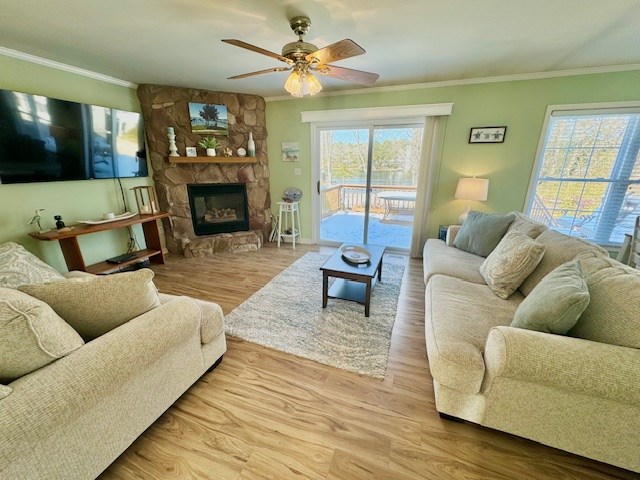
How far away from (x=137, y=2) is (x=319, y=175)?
280 centimetres

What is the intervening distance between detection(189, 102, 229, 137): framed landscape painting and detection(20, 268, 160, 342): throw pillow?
3090 mm

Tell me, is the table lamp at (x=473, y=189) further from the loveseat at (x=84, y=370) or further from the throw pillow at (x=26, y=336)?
the throw pillow at (x=26, y=336)

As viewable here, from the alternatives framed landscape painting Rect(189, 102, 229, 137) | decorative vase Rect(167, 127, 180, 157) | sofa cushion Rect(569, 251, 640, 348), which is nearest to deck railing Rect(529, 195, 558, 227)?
sofa cushion Rect(569, 251, 640, 348)

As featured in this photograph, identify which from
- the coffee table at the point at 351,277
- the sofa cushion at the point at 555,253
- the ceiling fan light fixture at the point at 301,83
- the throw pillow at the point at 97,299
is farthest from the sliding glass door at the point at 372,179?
the throw pillow at the point at 97,299

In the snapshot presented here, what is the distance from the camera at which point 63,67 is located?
2654 mm

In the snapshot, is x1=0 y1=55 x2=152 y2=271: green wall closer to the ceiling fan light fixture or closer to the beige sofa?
the ceiling fan light fixture

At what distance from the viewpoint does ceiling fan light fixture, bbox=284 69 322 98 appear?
187cm

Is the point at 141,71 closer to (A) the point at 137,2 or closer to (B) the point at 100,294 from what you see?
(A) the point at 137,2

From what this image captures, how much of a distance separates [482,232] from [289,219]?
295cm

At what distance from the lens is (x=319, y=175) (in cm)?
411

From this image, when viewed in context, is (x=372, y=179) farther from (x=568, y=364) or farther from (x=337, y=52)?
(x=568, y=364)

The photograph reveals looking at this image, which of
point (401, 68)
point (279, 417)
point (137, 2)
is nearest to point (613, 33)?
point (401, 68)

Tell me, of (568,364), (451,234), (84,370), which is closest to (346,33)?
(451,234)

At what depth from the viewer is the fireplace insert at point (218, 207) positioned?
3.93 metres
